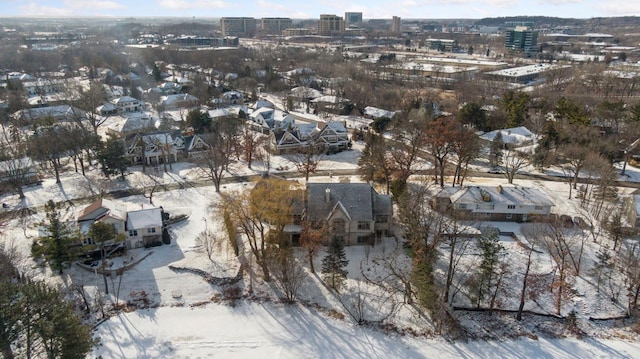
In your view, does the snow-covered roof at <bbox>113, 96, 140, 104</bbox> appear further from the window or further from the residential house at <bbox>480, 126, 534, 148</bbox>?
the window

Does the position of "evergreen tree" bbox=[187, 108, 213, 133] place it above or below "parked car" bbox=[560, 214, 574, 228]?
above

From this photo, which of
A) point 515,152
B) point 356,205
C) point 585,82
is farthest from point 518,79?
point 356,205

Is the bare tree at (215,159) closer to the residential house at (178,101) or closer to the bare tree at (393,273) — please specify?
the bare tree at (393,273)

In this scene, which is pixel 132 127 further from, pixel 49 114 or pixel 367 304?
pixel 367 304

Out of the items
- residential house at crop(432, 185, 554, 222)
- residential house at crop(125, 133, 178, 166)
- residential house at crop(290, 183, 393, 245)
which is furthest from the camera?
residential house at crop(125, 133, 178, 166)

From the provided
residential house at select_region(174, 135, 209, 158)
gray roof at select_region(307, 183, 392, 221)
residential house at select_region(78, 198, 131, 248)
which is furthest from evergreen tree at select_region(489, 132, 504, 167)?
residential house at select_region(78, 198, 131, 248)

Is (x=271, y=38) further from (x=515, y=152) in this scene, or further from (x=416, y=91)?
(x=515, y=152)
